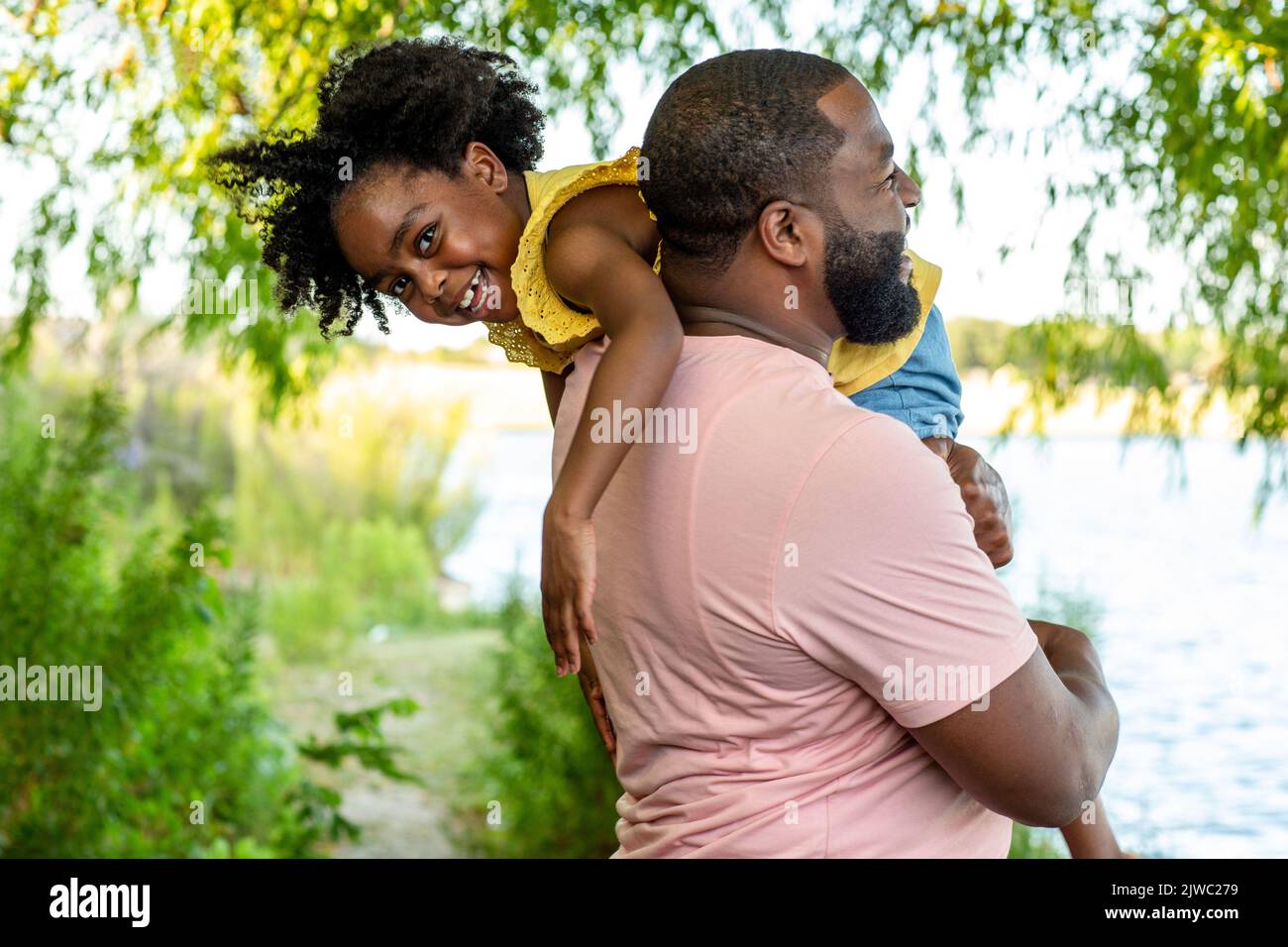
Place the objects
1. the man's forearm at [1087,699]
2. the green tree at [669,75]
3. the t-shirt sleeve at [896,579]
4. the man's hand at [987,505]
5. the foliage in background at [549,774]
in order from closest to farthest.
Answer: the t-shirt sleeve at [896,579] → the man's forearm at [1087,699] → the man's hand at [987,505] → the green tree at [669,75] → the foliage in background at [549,774]

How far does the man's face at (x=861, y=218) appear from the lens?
48.6 inches

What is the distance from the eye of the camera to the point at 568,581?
48.6 inches

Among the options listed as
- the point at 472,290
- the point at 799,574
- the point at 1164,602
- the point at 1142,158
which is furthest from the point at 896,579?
the point at 1164,602

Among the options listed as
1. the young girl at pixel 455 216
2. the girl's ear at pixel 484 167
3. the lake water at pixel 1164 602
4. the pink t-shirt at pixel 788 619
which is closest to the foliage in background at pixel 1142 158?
the lake water at pixel 1164 602

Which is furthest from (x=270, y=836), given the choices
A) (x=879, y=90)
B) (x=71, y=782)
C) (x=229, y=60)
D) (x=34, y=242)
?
(x=879, y=90)

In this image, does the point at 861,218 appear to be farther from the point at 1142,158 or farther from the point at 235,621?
the point at 235,621

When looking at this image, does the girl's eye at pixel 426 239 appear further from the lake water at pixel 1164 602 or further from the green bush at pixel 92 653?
the green bush at pixel 92 653

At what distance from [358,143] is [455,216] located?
0.52ft

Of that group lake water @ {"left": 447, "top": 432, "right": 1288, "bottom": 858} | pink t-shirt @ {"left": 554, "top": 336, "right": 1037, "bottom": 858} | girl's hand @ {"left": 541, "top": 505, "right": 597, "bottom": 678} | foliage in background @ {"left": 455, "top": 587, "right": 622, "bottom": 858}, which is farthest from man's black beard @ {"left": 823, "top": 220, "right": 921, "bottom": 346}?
foliage in background @ {"left": 455, "top": 587, "right": 622, "bottom": 858}

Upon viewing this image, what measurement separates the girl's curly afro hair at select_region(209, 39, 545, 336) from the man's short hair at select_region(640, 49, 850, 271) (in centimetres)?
56

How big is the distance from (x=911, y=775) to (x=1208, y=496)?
12.3 m

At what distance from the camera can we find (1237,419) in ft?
10.7

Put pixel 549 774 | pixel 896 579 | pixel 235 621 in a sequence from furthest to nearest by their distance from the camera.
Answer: pixel 235 621 < pixel 549 774 < pixel 896 579

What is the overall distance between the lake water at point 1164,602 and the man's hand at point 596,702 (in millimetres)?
1254
